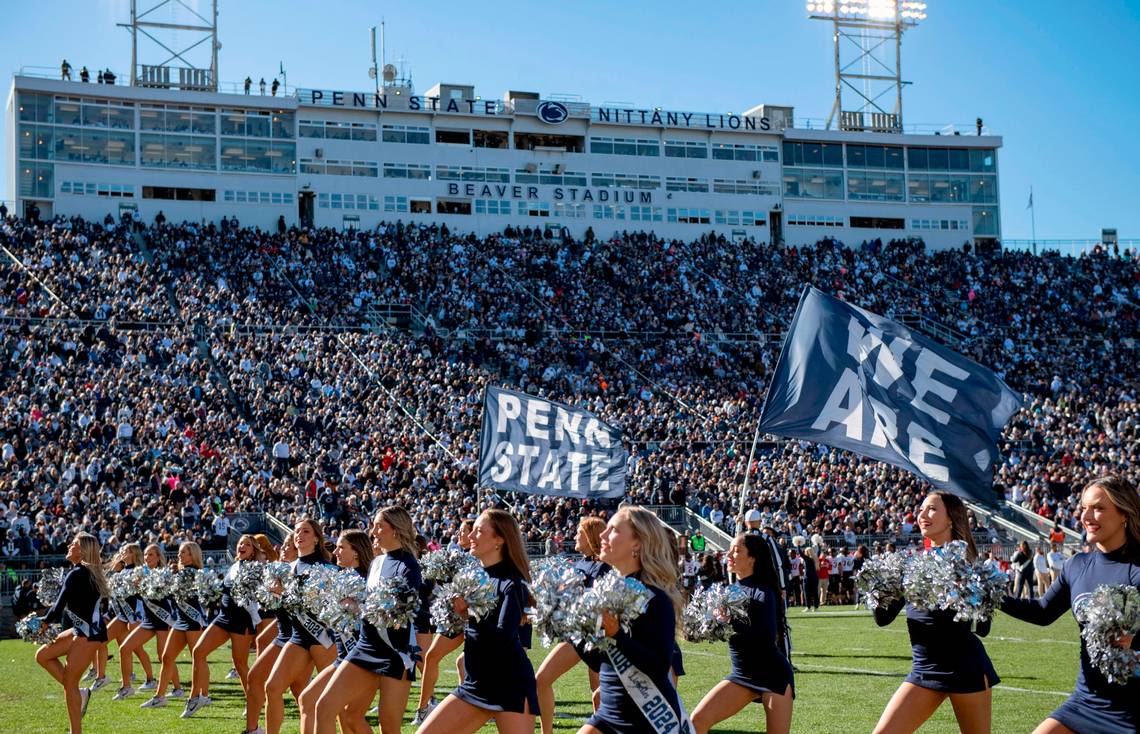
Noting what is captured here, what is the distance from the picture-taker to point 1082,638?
18.5 feet

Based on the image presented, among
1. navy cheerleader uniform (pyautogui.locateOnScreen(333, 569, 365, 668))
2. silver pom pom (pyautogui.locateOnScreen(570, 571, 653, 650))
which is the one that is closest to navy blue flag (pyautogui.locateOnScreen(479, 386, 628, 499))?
navy cheerleader uniform (pyautogui.locateOnScreen(333, 569, 365, 668))

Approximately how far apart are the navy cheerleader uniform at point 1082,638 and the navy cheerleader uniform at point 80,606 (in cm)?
718

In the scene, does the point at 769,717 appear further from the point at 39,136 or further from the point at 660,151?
the point at 660,151

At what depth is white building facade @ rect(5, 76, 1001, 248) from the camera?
155 feet

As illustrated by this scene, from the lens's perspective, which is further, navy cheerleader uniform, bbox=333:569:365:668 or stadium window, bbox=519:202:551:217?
stadium window, bbox=519:202:551:217

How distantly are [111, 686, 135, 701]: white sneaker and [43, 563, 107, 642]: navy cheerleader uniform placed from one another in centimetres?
282

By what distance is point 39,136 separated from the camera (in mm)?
46594

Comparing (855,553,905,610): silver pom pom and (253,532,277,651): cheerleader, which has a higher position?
(855,553,905,610): silver pom pom

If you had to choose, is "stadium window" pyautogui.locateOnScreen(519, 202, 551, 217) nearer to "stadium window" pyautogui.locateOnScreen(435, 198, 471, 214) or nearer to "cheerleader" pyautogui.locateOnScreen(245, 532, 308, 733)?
"stadium window" pyautogui.locateOnScreen(435, 198, 471, 214)

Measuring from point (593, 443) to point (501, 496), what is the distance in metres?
11.9

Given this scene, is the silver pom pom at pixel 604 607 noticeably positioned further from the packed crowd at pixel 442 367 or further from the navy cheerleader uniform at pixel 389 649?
the packed crowd at pixel 442 367

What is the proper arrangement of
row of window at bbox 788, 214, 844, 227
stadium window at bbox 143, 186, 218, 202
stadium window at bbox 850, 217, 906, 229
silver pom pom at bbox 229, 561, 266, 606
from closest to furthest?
1. silver pom pom at bbox 229, 561, 266, 606
2. stadium window at bbox 143, 186, 218, 202
3. row of window at bbox 788, 214, 844, 227
4. stadium window at bbox 850, 217, 906, 229

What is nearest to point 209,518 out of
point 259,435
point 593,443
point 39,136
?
point 259,435

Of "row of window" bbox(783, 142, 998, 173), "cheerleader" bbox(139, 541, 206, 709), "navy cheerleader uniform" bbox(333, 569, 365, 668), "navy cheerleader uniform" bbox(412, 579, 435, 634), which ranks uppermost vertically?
"row of window" bbox(783, 142, 998, 173)
